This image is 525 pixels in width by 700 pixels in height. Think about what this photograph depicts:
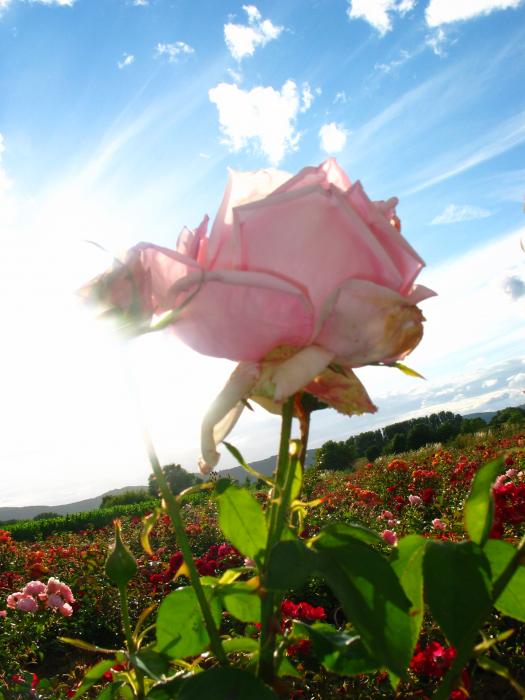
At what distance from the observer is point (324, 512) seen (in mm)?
5727

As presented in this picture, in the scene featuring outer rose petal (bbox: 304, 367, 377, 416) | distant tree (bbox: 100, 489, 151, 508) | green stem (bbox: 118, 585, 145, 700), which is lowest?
distant tree (bbox: 100, 489, 151, 508)

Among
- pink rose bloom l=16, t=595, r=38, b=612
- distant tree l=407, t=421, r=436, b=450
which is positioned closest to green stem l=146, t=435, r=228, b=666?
pink rose bloom l=16, t=595, r=38, b=612

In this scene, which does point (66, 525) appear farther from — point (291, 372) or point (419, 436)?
point (291, 372)

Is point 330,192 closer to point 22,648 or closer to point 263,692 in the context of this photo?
point 263,692

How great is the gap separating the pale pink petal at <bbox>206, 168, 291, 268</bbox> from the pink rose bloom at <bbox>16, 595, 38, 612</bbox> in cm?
347

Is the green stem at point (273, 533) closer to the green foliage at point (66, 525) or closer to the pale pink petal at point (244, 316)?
the pale pink petal at point (244, 316)

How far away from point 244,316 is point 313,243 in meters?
0.07

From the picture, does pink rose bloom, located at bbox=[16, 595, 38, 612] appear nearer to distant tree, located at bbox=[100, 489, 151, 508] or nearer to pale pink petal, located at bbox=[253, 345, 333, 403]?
pale pink petal, located at bbox=[253, 345, 333, 403]

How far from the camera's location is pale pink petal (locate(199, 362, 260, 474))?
1.27ft

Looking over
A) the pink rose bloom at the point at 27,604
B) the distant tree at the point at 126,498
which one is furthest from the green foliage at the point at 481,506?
the distant tree at the point at 126,498

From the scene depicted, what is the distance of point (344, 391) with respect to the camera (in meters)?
0.42

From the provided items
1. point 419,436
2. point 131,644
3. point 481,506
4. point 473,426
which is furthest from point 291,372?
point 419,436

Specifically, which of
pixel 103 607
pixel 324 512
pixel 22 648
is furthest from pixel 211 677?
pixel 324 512

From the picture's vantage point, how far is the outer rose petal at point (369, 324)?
37cm
